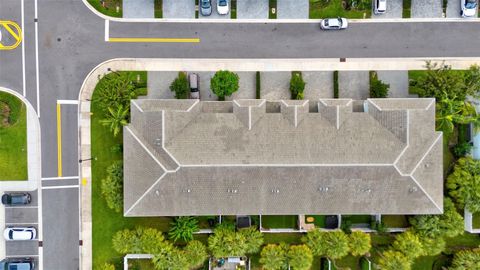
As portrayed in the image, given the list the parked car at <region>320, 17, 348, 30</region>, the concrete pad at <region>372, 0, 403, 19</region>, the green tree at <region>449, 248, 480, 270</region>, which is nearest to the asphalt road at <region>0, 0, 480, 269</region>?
the parked car at <region>320, 17, 348, 30</region>

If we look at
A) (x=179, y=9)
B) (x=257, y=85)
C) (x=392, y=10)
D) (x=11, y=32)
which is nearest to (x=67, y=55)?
(x=11, y=32)

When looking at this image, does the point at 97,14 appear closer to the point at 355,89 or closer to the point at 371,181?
the point at 355,89

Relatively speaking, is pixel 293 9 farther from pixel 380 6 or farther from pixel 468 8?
pixel 468 8

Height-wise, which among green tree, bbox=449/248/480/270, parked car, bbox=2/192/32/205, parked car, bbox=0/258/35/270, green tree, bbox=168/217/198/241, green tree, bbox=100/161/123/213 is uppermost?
green tree, bbox=100/161/123/213

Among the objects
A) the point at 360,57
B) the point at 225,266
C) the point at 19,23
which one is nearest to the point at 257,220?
the point at 225,266

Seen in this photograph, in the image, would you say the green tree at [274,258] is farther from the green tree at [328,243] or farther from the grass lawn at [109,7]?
the grass lawn at [109,7]

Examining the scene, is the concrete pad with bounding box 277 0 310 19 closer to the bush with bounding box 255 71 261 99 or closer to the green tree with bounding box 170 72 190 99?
the bush with bounding box 255 71 261 99
